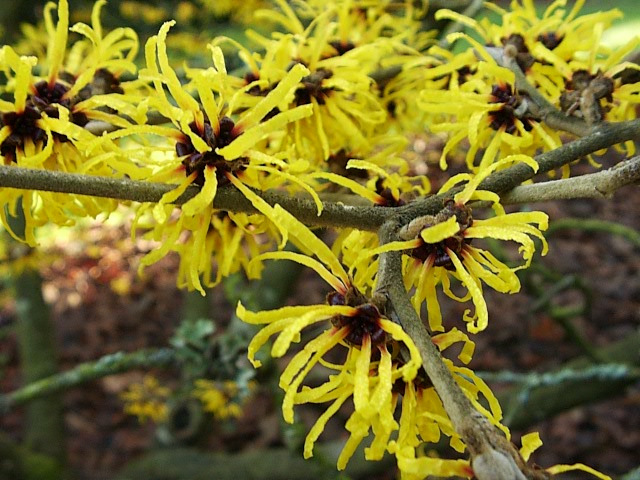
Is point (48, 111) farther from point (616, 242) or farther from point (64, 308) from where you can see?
point (616, 242)

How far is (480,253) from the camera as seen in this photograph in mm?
920

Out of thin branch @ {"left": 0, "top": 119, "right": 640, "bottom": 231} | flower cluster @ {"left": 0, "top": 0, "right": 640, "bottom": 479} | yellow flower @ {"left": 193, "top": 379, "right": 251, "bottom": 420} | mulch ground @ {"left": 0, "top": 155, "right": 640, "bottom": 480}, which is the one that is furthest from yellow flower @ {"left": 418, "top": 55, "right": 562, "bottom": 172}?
mulch ground @ {"left": 0, "top": 155, "right": 640, "bottom": 480}

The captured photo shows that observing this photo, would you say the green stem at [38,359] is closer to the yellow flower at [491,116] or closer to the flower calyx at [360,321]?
the yellow flower at [491,116]

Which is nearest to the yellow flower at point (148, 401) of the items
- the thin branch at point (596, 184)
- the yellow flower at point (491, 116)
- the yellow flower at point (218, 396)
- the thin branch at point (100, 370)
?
the yellow flower at point (218, 396)

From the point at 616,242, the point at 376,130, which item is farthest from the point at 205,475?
the point at 616,242

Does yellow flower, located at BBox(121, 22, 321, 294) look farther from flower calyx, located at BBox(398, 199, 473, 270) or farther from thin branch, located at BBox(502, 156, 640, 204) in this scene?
thin branch, located at BBox(502, 156, 640, 204)

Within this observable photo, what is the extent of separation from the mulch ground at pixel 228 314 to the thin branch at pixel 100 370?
1.46m

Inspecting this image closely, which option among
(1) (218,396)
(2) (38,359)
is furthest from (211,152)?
(2) (38,359)

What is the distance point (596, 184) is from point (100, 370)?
1.97 m

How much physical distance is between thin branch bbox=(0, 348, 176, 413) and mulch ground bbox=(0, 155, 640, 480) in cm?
146

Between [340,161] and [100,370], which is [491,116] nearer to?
[340,161]

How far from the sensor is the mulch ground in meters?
3.84

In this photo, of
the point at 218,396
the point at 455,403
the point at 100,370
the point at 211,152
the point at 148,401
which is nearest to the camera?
the point at 455,403

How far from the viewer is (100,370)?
236cm
